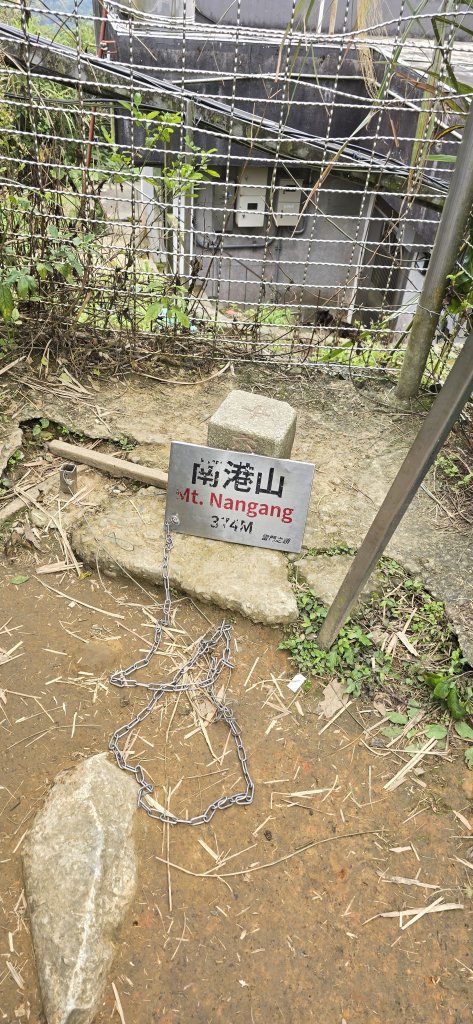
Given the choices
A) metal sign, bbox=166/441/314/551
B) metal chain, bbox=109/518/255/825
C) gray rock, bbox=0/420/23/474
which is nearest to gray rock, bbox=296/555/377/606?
metal sign, bbox=166/441/314/551

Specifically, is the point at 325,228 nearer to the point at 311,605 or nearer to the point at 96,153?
the point at 96,153

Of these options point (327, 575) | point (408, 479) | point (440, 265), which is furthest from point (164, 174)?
point (408, 479)

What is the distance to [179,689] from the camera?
7.95 feet

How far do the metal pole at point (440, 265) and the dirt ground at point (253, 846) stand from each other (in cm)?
203

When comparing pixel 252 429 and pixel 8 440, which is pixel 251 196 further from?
pixel 252 429

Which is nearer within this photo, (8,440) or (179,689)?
(179,689)

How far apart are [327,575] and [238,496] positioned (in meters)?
0.51

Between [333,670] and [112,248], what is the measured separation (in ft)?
8.65

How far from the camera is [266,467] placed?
2.65 metres

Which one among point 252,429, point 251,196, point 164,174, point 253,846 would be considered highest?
point 164,174

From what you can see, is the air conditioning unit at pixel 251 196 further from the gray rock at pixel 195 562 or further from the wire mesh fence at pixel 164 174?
the gray rock at pixel 195 562

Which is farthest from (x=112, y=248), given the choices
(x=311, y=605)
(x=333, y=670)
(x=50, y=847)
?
(x=50, y=847)

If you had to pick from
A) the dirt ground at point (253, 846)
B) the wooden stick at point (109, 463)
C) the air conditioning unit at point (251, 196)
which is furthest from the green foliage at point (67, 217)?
the air conditioning unit at point (251, 196)

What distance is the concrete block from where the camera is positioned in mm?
2791
